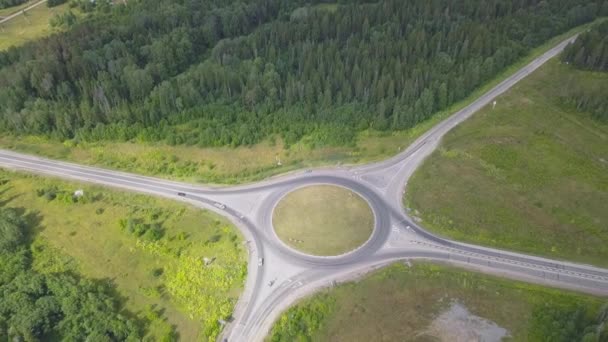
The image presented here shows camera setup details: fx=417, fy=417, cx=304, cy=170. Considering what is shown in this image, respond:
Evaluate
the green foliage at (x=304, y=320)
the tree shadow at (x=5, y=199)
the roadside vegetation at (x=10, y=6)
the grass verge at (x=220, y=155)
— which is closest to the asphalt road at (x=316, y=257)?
the green foliage at (x=304, y=320)

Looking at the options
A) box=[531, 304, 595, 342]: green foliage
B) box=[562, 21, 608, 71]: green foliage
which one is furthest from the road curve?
box=[531, 304, 595, 342]: green foliage

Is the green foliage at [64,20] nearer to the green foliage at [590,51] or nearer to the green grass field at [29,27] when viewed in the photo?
the green grass field at [29,27]

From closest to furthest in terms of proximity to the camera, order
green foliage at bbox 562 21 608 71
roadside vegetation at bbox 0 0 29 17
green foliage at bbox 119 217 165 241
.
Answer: green foliage at bbox 119 217 165 241
green foliage at bbox 562 21 608 71
roadside vegetation at bbox 0 0 29 17

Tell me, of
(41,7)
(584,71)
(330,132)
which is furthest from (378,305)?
(41,7)

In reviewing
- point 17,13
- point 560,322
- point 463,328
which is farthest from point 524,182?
point 17,13

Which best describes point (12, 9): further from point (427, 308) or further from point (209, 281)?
point (427, 308)

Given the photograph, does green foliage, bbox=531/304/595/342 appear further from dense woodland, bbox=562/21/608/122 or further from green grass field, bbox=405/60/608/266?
dense woodland, bbox=562/21/608/122
